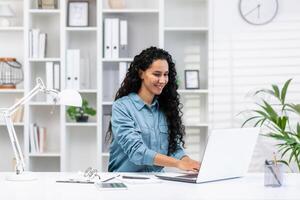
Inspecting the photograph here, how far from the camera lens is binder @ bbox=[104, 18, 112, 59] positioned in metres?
4.93

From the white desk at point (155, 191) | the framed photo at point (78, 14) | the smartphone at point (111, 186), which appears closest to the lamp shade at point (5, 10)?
the framed photo at point (78, 14)

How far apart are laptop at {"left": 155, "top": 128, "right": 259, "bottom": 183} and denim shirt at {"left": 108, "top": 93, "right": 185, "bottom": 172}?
258 millimetres

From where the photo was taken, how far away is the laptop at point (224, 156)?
8.58 feet

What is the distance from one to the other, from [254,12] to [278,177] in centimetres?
250

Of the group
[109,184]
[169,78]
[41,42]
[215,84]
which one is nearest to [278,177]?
[109,184]

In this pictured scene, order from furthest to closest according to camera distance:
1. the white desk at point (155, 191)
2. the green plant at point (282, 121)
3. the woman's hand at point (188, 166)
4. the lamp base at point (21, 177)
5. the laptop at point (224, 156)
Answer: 1. the green plant at point (282, 121)
2. the woman's hand at point (188, 166)
3. the lamp base at point (21, 177)
4. the laptop at point (224, 156)
5. the white desk at point (155, 191)

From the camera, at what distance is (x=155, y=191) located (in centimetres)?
243

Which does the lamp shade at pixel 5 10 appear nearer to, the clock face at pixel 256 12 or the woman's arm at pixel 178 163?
the clock face at pixel 256 12

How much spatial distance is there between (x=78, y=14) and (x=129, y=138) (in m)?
2.19

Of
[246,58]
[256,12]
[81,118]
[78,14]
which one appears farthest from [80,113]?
[256,12]

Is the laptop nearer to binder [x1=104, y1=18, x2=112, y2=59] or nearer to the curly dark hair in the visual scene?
the curly dark hair

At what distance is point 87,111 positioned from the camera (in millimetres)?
Result: 4984

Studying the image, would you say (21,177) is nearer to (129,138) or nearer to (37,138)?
(129,138)

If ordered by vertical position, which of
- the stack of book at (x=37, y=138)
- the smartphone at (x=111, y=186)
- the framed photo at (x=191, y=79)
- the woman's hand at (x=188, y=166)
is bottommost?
the stack of book at (x=37, y=138)
